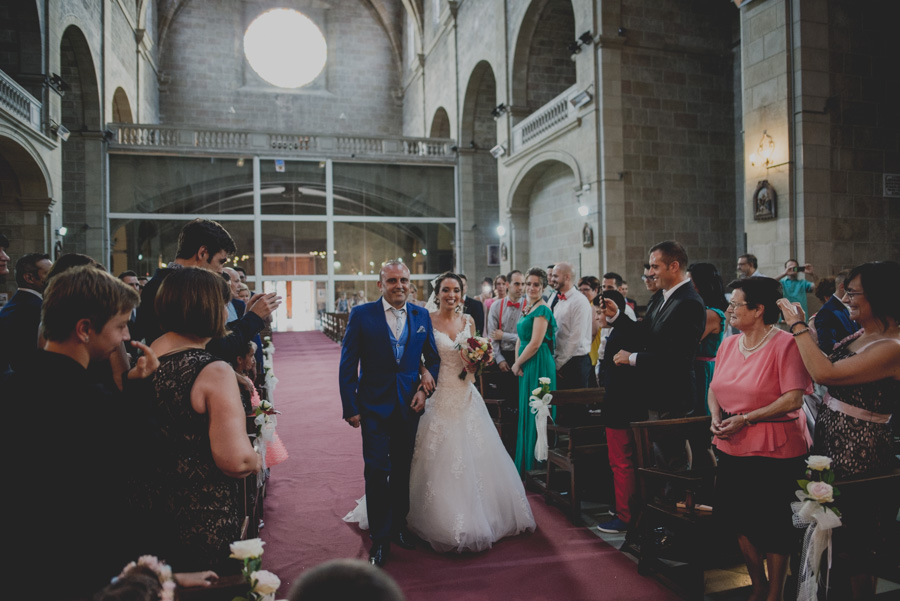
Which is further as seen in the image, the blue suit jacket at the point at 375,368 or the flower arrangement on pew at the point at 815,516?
the blue suit jacket at the point at 375,368

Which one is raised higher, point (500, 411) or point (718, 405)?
point (718, 405)

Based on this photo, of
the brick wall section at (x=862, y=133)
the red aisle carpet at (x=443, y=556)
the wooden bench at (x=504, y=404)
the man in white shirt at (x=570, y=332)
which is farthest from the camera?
the brick wall section at (x=862, y=133)

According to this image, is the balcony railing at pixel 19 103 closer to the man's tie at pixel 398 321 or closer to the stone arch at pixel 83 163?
the stone arch at pixel 83 163

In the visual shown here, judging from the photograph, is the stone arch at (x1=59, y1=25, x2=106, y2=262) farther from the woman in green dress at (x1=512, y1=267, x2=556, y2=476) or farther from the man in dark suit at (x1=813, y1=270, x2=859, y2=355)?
the man in dark suit at (x1=813, y1=270, x2=859, y2=355)

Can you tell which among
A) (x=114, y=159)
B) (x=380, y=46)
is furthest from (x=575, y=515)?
(x=380, y=46)

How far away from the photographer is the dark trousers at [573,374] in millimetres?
5242

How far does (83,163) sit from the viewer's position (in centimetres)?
1622

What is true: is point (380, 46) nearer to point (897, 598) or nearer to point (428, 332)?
point (428, 332)

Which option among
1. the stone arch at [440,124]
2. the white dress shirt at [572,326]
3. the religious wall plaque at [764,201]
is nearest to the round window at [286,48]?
the stone arch at [440,124]

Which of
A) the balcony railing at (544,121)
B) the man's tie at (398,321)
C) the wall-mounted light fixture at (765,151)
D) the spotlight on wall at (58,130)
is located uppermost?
the balcony railing at (544,121)

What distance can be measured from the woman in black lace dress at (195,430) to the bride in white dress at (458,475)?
1690 mm

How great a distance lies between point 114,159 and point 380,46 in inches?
499

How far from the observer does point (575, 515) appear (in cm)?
374

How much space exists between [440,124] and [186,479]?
21751mm
